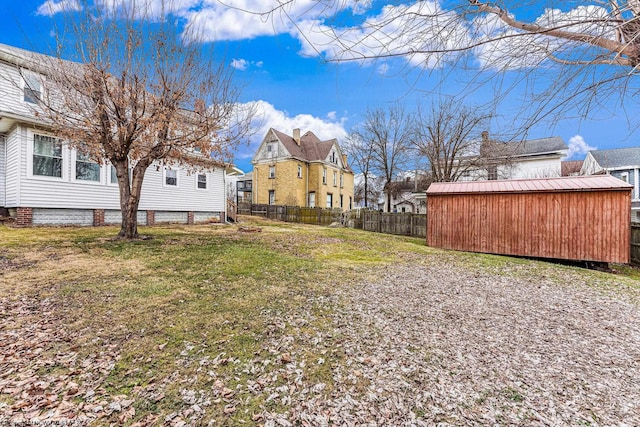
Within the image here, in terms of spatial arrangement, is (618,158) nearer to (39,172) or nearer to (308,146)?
(308,146)

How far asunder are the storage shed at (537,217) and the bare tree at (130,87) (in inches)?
357

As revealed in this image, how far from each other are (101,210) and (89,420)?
11.6 meters

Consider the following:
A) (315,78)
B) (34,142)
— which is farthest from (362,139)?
(315,78)

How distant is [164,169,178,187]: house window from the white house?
69cm

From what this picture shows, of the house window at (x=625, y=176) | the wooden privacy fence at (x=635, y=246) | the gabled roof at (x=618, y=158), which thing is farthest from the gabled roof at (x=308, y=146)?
the house window at (x=625, y=176)

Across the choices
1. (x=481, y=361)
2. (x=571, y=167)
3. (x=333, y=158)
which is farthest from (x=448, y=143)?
(x=571, y=167)

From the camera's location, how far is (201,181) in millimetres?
14758

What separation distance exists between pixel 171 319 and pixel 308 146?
24351 mm

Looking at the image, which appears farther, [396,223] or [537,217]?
[396,223]

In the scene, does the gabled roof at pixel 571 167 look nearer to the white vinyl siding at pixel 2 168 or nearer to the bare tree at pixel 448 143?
the bare tree at pixel 448 143

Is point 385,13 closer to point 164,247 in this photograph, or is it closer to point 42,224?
point 164,247

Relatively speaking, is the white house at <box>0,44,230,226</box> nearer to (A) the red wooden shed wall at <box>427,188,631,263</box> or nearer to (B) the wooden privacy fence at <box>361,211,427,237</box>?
(A) the red wooden shed wall at <box>427,188,631,263</box>

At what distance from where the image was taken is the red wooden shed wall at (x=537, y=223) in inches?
340

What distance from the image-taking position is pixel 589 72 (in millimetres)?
1938
